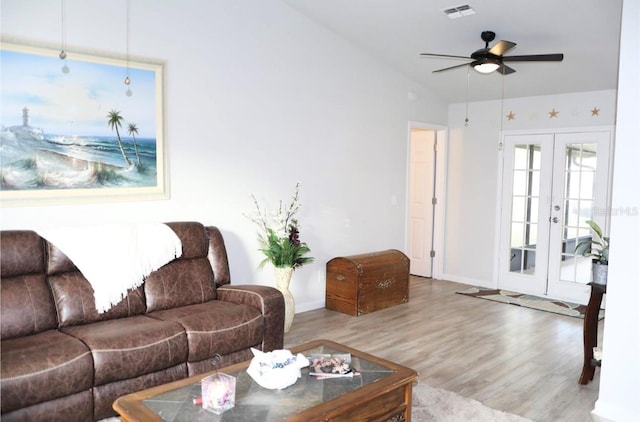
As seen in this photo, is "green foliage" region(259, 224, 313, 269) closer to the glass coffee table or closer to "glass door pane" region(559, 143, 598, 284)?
the glass coffee table

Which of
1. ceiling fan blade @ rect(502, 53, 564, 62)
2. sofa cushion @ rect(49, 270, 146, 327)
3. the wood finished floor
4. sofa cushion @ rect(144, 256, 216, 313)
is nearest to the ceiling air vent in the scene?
ceiling fan blade @ rect(502, 53, 564, 62)

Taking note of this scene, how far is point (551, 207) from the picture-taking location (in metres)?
6.01

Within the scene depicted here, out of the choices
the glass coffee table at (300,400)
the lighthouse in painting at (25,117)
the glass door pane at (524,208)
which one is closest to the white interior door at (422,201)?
the glass door pane at (524,208)

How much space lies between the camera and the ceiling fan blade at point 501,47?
4.02m

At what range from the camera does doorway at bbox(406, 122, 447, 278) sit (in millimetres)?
6930

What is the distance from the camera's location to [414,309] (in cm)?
542

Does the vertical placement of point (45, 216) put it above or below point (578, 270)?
above

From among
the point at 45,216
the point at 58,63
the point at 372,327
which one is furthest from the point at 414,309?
the point at 58,63

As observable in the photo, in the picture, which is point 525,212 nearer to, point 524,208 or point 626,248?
point 524,208

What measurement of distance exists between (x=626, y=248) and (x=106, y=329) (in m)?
3.06

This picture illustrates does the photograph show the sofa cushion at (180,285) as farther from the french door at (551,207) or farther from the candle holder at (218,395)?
the french door at (551,207)

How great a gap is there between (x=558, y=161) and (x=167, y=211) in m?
4.40

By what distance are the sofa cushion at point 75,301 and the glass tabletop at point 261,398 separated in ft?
3.89

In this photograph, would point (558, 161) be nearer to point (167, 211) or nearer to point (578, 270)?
point (578, 270)
